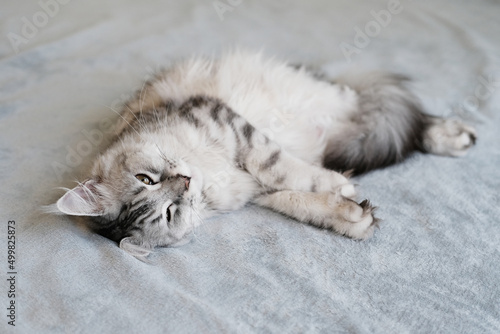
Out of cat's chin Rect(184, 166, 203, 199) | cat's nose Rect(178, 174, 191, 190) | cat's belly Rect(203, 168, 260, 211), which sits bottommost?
cat's belly Rect(203, 168, 260, 211)

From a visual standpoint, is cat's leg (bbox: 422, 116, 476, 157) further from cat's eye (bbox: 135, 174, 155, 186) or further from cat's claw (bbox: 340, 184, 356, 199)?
cat's eye (bbox: 135, 174, 155, 186)

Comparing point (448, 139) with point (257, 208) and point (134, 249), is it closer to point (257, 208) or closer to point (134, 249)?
point (257, 208)

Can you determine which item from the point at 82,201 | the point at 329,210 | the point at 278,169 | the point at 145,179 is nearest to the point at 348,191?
the point at 329,210

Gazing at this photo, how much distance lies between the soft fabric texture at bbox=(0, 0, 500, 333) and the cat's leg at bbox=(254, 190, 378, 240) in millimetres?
36

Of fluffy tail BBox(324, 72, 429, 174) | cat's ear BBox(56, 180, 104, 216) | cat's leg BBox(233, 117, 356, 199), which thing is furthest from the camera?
fluffy tail BBox(324, 72, 429, 174)

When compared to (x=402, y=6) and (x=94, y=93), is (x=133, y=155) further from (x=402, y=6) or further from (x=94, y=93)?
(x=402, y=6)

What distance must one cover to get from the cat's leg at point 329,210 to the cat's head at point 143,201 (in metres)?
0.30

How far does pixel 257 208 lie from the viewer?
1.56 meters

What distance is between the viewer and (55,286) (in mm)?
1180

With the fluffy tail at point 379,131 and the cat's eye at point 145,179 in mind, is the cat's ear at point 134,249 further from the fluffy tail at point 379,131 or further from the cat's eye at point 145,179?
the fluffy tail at point 379,131

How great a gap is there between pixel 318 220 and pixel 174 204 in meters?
0.45

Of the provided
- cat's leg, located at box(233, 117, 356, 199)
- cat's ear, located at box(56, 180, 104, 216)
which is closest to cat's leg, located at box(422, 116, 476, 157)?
cat's leg, located at box(233, 117, 356, 199)

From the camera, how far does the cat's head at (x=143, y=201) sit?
1.37 meters

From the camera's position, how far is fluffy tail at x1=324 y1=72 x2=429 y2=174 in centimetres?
169
